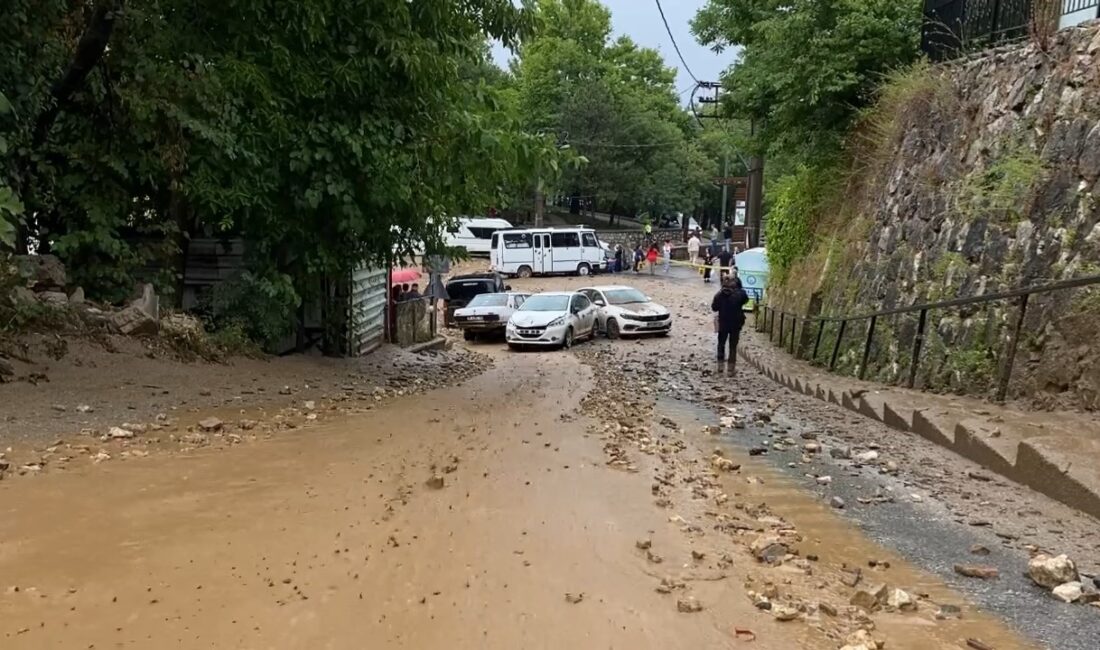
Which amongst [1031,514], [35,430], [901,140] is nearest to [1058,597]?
[1031,514]

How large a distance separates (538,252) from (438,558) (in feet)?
122

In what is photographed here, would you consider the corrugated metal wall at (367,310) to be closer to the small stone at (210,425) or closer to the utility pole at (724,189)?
the small stone at (210,425)

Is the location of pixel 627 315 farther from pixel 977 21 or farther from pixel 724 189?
pixel 724 189

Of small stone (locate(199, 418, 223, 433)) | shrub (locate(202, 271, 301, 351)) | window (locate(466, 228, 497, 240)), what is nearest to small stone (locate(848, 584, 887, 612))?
small stone (locate(199, 418, 223, 433))

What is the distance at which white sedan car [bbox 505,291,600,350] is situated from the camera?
2289 centimetres

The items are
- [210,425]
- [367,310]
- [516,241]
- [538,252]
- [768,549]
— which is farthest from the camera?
[516,241]

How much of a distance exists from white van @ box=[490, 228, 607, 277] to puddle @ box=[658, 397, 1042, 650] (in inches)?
1335

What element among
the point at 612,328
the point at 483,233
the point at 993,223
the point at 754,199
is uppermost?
the point at 754,199

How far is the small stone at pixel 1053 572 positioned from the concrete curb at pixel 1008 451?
95cm

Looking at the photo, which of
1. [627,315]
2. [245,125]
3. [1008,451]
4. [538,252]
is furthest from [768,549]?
[538,252]

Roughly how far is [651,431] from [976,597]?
541cm

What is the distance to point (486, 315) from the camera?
25.3 m

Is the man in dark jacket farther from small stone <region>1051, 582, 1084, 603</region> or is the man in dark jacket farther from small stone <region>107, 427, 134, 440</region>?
small stone <region>1051, 582, 1084, 603</region>

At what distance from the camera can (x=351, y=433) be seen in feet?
28.9
